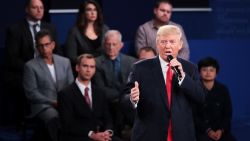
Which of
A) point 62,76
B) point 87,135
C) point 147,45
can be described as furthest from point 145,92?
point 147,45

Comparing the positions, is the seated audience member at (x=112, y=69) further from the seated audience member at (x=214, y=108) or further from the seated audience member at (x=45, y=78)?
the seated audience member at (x=214, y=108)

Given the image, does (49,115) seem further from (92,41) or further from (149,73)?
(149,73)

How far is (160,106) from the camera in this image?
3705mm

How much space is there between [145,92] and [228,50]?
3590mm

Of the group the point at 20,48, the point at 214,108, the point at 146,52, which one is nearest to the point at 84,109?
the point at 146,52

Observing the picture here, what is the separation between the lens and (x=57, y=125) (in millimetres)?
5766

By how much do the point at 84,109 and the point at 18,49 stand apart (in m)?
0.99

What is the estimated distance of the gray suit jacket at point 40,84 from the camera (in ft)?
19.4

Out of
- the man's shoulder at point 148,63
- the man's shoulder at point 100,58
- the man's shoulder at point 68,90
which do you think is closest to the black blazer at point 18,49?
the man's shoulder at point 100,58

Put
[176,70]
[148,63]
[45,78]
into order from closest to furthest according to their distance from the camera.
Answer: [176,70], [148,63], [45,78]

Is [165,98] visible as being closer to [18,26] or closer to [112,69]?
[112,69]

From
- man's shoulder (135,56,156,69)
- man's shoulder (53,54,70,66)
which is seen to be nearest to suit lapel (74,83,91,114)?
man's shoulder (53,54,70,66)

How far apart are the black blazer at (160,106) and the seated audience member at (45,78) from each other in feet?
7.03

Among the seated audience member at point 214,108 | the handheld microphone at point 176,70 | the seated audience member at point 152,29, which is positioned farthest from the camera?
the seated audience member at point 152,29
